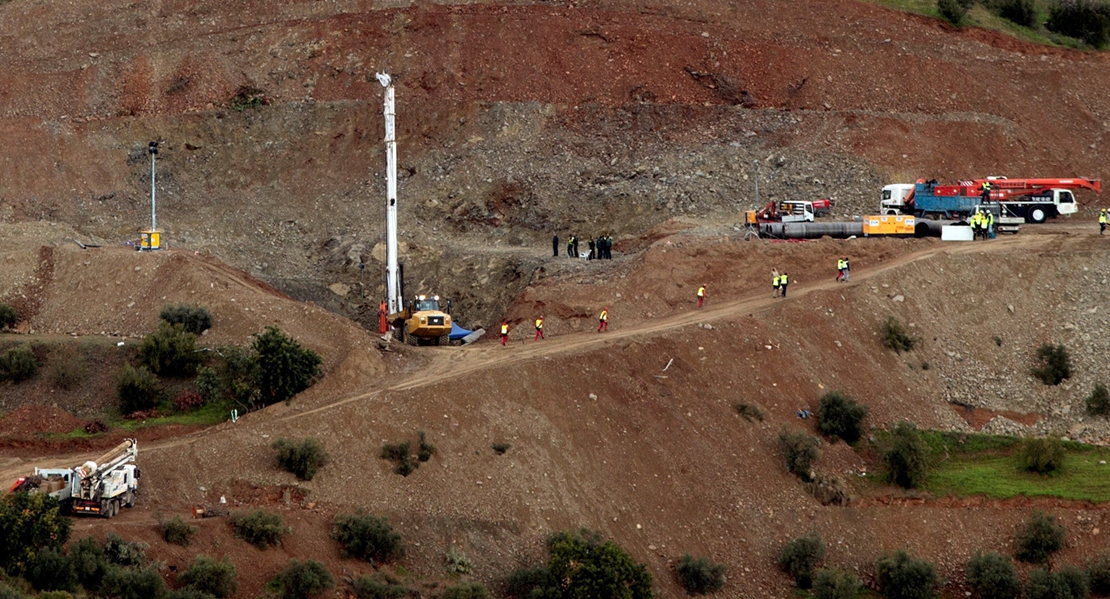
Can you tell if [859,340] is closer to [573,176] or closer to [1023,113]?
[573,176]

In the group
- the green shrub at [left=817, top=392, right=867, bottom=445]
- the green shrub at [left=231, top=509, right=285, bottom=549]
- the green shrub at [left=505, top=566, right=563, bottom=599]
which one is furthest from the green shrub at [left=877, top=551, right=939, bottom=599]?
the green shrub at [left=231, top=509, right=285, bottom=549]

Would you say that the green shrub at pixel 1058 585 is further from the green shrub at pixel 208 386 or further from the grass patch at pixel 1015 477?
the green shrub at pixel 208 386

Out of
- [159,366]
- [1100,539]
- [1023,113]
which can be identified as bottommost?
[1100,539]

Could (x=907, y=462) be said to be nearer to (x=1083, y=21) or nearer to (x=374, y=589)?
(x=374, y=589)

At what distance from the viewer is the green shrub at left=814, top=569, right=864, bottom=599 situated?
141 ft

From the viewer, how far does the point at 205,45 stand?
73.0m

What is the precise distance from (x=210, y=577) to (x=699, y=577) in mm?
12483

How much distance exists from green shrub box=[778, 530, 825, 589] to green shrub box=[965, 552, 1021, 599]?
391cm

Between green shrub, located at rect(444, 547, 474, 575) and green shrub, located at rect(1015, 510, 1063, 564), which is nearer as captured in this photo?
green shrub, located at rect(444, 547, 474, 575)

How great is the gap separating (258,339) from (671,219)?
19.7 metres

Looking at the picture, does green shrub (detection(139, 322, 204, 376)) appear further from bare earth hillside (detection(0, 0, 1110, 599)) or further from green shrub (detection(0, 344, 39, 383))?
green shrub (detection(0, 344, 39, 383))

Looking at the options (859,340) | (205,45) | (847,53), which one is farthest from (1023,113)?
(205,45)

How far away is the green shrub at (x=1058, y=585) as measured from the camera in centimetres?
4353

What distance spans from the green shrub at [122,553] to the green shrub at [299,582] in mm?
3097
